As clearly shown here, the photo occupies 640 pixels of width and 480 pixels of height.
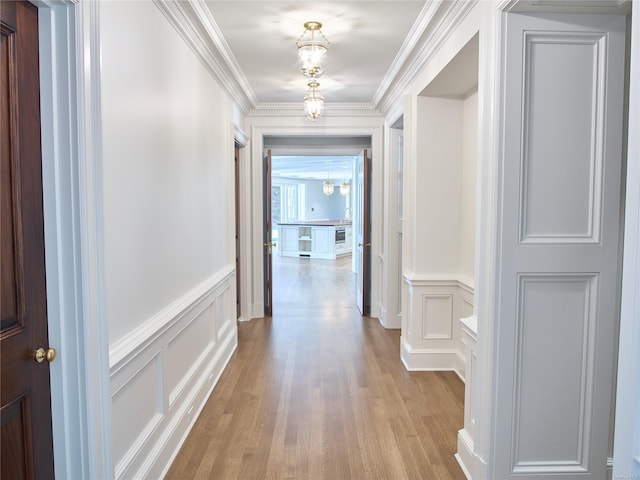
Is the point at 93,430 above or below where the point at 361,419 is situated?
above

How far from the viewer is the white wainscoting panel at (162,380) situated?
1903mm

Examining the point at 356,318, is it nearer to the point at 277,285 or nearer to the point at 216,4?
the point at 277,285

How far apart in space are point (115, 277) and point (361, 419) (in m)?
1.89

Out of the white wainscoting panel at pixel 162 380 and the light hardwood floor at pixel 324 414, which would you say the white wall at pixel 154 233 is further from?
the light hardwood floor at pixel 324 414

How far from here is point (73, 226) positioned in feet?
4.95

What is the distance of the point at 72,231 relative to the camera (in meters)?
1.51

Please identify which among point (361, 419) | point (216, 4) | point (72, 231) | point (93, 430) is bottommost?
point (361, 419)

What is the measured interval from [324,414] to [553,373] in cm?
152

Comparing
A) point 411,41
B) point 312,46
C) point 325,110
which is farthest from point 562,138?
point 325,110

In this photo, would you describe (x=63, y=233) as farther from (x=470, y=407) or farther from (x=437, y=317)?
(x=437, y=317)

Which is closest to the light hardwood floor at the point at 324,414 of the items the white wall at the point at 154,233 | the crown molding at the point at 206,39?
the white wall at the point at 154,233

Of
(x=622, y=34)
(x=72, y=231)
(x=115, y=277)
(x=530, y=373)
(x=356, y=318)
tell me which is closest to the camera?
(x=72, y=231)

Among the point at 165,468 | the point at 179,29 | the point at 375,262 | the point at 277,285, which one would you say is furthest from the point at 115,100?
the point at 277,285

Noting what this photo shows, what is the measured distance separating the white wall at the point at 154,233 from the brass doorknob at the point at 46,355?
28cm
